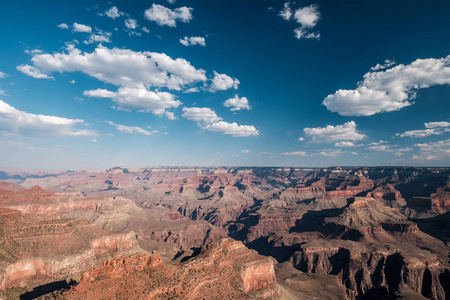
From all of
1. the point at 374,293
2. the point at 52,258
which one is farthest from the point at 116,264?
the point at 374,293

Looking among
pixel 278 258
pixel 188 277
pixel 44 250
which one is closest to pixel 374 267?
pixel 278 258

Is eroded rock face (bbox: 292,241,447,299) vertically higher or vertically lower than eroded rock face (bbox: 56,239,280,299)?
lower

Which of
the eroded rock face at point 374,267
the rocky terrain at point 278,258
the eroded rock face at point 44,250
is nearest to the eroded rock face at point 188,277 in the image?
the rocky terrain at point 278,258

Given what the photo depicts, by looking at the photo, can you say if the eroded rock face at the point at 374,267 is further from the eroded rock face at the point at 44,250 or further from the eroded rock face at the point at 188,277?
the eroded rock face at the point at 44,250

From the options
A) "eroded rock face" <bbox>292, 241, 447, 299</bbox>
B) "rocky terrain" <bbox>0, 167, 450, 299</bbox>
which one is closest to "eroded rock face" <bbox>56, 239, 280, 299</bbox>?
"rocky terrain" <bbox>0, 167, 450, 299</bbox>

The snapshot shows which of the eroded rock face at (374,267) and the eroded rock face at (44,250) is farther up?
the eroded rock face at (44,250)

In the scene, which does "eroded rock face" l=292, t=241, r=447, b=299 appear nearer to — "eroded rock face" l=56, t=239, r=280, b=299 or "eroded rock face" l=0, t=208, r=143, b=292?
"eroded rock face" l=56, t=239, r=280, b=299

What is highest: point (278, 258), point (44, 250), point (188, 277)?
point (188, 277)

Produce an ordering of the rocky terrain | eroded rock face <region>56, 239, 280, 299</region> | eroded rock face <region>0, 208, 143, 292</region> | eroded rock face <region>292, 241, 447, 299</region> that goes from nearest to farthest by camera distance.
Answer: eroded rock face <region>56, 239, 280, 299</region> < the rocky terrain < eroded rock face <region>0, 208, 143, 292</region> < eroded rock face <region>292, 241, 447, 299</region>

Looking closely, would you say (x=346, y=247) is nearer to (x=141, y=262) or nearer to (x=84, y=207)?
(x=141, y=262)

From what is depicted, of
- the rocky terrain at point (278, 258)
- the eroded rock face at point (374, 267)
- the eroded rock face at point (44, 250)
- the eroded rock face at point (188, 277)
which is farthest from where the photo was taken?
the eroded rock face at point (374, 267)

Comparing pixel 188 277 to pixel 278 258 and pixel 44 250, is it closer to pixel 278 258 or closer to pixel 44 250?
pixel 44 250

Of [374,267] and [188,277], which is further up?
[188,277]
